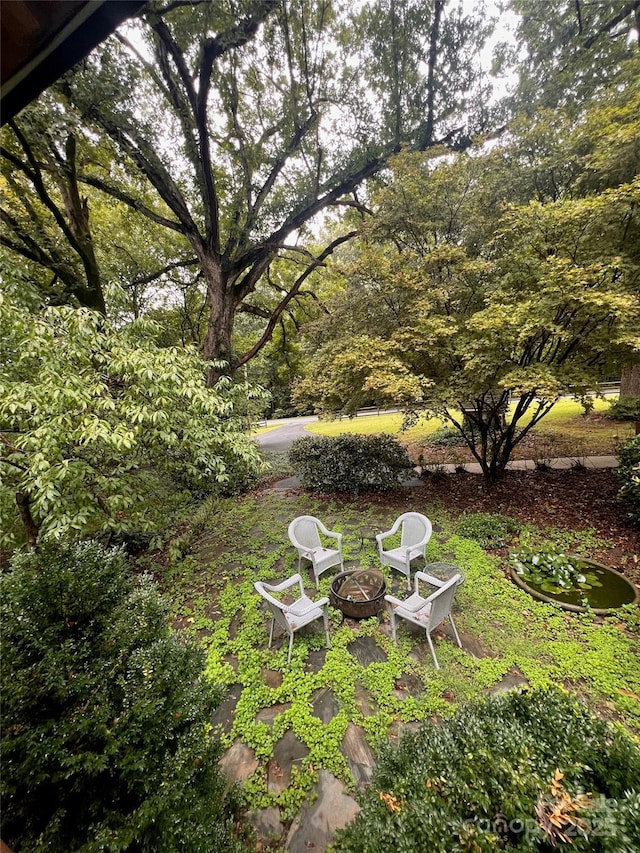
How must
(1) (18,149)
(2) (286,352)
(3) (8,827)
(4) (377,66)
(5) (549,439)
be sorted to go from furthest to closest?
(2) (286,352) < (5) (549,439) < (1) (18,149) < (4) (377,66) < (3) (8,827)

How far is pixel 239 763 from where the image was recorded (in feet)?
7.99

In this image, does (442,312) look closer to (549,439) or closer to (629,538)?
(629,538)

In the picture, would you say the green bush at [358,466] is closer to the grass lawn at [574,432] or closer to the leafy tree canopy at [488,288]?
the grass lawn at [574,432]

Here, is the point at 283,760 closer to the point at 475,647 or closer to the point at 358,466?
the point at 475,647

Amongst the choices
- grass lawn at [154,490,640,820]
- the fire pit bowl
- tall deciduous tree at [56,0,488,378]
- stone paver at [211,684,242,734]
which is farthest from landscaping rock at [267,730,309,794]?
tall deciduous tree at [56,0,488,378]

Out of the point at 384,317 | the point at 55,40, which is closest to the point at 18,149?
the point at 384,317

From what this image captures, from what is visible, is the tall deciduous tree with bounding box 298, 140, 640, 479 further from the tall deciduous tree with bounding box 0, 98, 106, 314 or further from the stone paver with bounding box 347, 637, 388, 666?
the tall deciduous tree with bounding box 0, 98, 106, 314

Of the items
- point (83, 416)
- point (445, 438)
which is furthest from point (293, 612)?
point (445, 438)

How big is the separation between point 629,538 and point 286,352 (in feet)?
38.9

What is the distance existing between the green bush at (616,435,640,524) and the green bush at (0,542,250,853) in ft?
21.1

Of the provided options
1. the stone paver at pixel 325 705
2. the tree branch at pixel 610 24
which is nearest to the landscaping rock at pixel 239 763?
the stone paver at pixel 325 705

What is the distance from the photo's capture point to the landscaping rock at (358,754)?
2295 millimetres

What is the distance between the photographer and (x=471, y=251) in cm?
592

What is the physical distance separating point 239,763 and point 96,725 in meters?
1.57
